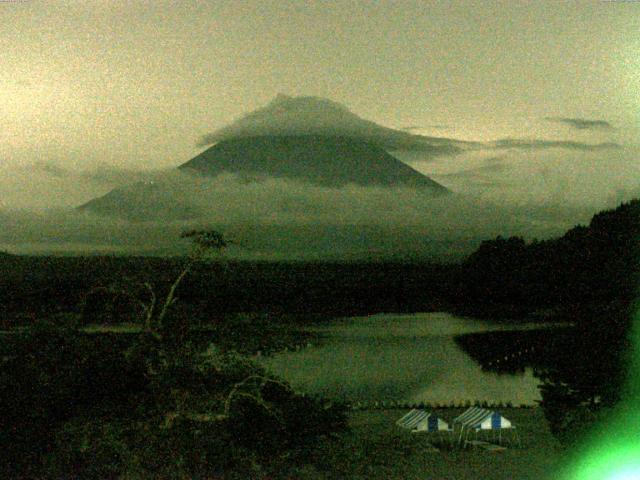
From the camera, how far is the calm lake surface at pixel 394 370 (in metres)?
12.3

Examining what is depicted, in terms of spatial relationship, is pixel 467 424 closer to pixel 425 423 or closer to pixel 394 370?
pixel 425 423

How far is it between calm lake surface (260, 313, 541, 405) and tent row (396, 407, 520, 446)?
2705 mm

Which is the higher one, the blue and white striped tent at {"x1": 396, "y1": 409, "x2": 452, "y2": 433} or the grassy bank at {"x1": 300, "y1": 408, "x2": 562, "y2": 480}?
the blue and white striped tent at {"x1": 396, "y1": 409, "x2": 452, "y2": 433}

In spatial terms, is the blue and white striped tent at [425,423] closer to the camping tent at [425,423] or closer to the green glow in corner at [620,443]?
the camping tent at [425,423]

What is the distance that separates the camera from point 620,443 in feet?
18.9

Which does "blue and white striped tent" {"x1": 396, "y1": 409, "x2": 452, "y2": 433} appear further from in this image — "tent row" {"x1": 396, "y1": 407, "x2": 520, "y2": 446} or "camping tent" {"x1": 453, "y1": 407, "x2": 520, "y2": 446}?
"camping tent" {"x1": 453, "y1": 407, "x2": 520, "y2": 446}

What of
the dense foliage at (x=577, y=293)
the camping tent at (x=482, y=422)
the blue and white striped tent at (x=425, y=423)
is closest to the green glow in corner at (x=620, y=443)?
the dense foliage at (x=577, y=293)

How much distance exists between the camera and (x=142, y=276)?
225 inches

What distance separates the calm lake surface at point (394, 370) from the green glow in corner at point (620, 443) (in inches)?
189

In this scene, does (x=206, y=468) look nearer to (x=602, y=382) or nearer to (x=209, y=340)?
(x=209, y=340)

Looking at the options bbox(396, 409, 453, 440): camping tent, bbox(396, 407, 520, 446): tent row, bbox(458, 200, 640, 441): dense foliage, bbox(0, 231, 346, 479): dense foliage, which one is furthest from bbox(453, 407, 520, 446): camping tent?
bbox(0, 231, 346, 479): dense foliage

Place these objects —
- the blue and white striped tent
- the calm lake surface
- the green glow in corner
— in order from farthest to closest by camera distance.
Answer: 1. the calm lake surface
2. the blue and white striped tent
3. the green glow in corner

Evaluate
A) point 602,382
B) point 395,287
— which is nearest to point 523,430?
point 602,382

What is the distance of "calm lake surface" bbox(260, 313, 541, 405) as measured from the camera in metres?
12.3
